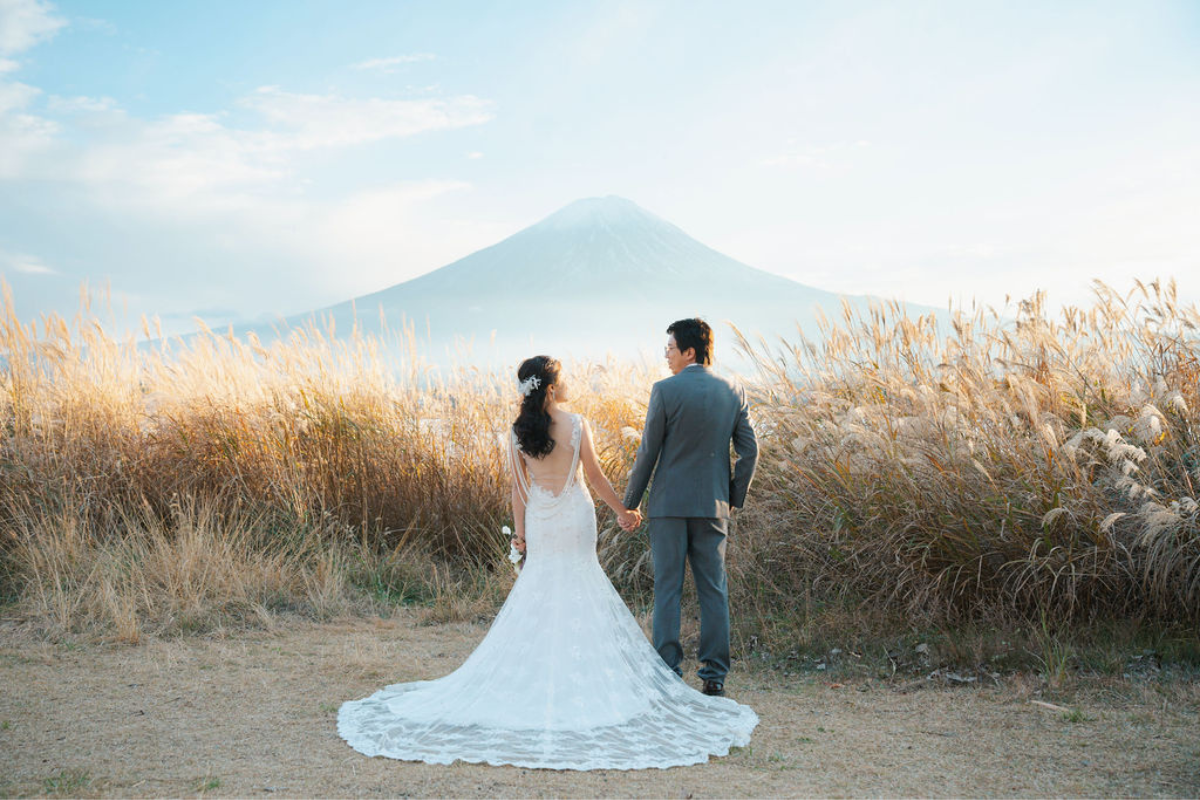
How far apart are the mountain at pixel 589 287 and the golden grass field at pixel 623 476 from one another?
6972 cm

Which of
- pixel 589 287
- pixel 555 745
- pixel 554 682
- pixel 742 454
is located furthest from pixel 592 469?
pixel 589 287

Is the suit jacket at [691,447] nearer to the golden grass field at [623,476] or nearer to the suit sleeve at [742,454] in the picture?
the suit sleeve at [742,454]

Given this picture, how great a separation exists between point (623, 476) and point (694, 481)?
8.13 ft

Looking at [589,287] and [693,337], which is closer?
[693,337]

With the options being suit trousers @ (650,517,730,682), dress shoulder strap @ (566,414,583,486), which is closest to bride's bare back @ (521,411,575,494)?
dress shoulder strap @ (566,414,583,486)

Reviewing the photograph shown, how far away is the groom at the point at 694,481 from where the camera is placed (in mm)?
4629

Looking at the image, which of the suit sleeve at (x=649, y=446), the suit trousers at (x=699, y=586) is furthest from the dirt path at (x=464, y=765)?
the suit sleeve at (x=649, y=446)

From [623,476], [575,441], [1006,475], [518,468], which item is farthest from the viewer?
[623,476]

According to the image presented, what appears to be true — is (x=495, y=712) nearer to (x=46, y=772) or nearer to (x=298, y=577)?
(x=46, y=772)

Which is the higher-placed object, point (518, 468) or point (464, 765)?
point (518, 468)

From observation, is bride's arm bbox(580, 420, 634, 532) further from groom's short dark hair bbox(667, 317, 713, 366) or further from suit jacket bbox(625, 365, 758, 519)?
groom's short dark hair bbox(667, 317, 713, 366)

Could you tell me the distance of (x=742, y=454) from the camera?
15.7ft

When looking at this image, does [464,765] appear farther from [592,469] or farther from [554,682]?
[592,469]

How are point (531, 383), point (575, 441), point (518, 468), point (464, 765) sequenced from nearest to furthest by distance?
point (464, 765)
point (531, 383)
point (575, 441)
point (518, 468)
